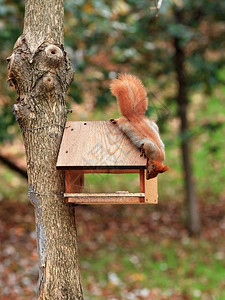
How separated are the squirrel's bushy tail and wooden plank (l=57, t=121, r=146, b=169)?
0.14 meters

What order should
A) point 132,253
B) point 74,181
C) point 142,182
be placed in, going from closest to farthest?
1. point 142,182
2. point 74,181
3. point 132,253

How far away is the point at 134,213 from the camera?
364 inches

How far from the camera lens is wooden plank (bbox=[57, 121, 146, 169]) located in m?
2.93

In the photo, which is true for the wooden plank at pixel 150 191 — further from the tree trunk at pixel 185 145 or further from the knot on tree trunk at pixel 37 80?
the tree trunk at pixel 185 145

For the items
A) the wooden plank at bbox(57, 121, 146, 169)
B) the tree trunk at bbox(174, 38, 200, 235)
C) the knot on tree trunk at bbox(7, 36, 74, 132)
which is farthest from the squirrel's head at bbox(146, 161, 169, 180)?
the tree trunk at bbox(174, 38, 200, 235)

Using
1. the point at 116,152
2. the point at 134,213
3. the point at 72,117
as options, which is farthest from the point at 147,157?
the point at 72,117

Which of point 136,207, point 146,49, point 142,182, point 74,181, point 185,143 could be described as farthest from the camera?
point 136,207

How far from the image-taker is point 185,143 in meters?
8.29

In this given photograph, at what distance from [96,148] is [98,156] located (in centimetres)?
7

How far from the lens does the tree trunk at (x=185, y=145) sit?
26.3 ft

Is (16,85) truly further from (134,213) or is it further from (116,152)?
(134,213)

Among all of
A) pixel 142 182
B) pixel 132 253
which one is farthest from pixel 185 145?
pixel 142 182

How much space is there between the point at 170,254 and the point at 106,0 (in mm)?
3734

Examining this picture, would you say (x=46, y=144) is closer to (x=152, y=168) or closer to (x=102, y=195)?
(x=102, y=195)
